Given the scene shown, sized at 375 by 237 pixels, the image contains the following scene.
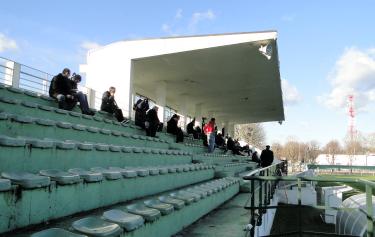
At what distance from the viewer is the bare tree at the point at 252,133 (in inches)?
2574

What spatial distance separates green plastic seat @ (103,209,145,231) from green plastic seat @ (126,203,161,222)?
0.16 metres

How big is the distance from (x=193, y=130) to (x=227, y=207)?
1039 centimetres

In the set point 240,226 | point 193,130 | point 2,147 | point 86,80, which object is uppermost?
point 86,80

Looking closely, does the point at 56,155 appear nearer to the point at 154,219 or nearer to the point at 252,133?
the point at 154,219

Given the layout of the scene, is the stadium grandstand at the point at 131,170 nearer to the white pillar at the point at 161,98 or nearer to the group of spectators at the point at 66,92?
the white pillar at the point at 161,98

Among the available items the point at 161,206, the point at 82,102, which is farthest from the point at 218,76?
the point at 161,206

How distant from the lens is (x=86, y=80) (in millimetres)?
13906

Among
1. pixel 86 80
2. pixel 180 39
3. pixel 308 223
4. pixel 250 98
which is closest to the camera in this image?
pixel 180 39

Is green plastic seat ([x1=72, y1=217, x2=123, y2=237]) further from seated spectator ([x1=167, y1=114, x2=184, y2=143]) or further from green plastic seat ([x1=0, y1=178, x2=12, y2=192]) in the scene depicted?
seated spectator ([x1=167, y1=114, x2=184, y2=143])

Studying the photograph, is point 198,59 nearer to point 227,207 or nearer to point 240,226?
point 227,207

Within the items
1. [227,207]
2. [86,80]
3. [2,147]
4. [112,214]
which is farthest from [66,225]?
[86,80]

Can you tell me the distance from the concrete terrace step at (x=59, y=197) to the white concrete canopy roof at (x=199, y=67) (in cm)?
860

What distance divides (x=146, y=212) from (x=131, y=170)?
1476 mm

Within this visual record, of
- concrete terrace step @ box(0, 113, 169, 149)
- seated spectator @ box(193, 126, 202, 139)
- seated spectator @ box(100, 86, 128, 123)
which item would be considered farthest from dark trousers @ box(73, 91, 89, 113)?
seated spectator @ box(193, 126, 202, 139)
